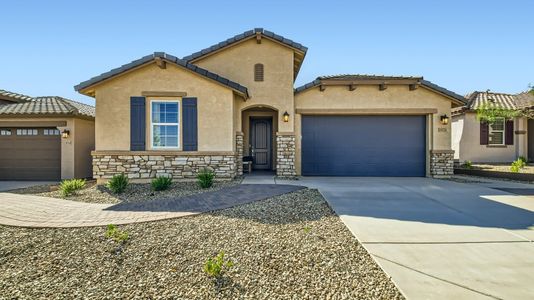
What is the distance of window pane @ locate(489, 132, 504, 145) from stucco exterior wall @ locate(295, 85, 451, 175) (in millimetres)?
7129

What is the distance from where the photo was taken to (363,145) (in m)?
11.7

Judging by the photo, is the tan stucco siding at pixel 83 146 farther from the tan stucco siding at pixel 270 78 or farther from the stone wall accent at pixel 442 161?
the stone wall accent at pixel 442 161

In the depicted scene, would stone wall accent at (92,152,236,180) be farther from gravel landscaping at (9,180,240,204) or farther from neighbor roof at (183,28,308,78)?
neighbor roof at (183,28,308,78)

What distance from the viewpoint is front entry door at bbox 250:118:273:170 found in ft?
43.6

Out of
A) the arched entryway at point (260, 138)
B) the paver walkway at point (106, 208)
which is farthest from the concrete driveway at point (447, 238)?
the arched entryway at point (260, 138)

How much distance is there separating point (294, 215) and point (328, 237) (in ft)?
4.45

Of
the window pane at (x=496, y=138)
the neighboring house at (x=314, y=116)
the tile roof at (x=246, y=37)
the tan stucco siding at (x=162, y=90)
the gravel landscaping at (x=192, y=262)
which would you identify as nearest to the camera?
the gravel landscaping at (x=192, y=262)

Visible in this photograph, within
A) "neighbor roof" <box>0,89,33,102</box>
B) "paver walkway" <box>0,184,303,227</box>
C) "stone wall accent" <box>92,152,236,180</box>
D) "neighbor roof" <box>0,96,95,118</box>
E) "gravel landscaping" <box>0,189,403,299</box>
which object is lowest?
"gravel landscaping" <box>0,189,403,299</box>

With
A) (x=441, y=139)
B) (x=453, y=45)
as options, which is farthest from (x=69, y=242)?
(x=453, y=45)

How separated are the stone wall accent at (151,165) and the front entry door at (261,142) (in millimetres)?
3870

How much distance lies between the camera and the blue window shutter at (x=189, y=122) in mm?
9531

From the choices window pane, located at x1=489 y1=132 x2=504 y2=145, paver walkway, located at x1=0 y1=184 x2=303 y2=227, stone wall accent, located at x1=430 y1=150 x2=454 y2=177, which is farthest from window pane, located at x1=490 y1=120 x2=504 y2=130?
→ paver walkway, located at x1=0 y1=184 x2=303 y2=227

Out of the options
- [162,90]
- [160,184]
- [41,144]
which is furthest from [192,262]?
[41,144]

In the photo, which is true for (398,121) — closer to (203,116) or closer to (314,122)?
(314,122)
